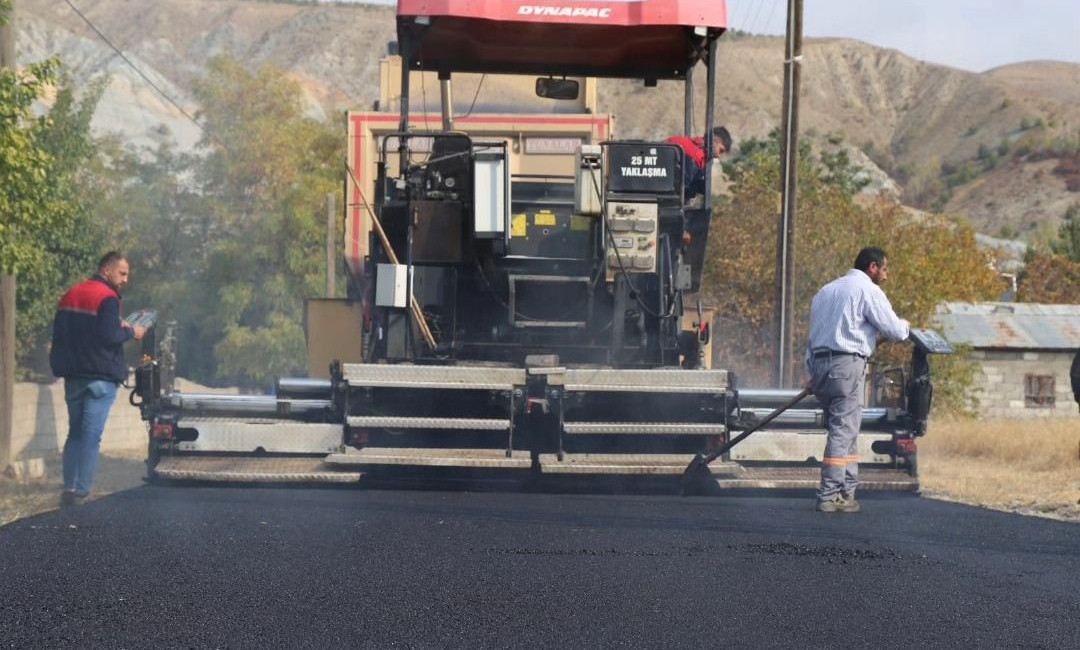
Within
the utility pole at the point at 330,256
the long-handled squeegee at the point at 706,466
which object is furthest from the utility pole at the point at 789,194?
the long-handled squeegee at the point at 706,466

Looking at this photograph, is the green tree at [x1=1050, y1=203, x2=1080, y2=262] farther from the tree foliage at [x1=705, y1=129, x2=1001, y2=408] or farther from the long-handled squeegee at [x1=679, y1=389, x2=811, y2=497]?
the long-handled squeegee at [x1=679, y1=389, x2=811, y2=497]

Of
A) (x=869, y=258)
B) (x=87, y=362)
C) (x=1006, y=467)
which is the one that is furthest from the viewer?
(x=1006, y=467)

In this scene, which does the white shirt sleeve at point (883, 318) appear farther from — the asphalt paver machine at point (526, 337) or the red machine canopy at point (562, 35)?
the red machine canopy at point (562, 35)

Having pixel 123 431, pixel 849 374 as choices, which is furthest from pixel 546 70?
pixel 123 431

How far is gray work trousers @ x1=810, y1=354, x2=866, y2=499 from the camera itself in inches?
309

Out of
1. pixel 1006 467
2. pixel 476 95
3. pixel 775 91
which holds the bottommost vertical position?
pixel 1006 467

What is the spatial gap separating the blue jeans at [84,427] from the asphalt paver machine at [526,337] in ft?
2.95

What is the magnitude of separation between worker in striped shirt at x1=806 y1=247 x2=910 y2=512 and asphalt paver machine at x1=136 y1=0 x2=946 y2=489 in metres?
0.21

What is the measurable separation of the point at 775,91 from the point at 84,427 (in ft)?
329

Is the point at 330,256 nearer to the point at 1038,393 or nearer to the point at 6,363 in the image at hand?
the point at 6,363

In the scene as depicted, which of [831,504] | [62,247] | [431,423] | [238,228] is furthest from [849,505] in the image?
[238,228]

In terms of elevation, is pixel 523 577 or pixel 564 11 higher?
pixel 564 11

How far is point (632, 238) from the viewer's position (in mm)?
8078

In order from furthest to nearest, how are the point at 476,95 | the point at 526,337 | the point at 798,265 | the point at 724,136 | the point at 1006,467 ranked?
the point at 798,265 → the point at 1006,467 → the point at 476,95 → the point at 724,136 → the point at 526,337
